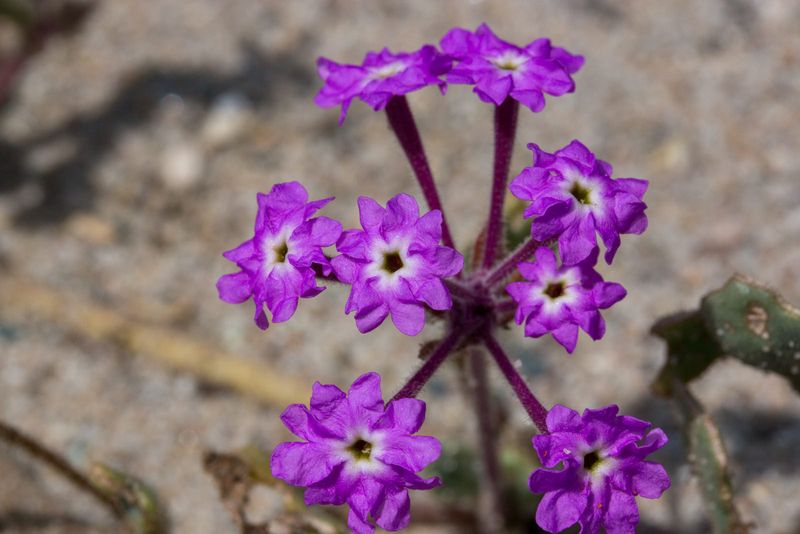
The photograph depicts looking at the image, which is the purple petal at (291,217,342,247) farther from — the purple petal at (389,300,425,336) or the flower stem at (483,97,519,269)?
the flower stem at (483,97,519,269)

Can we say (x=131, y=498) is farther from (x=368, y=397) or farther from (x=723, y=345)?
(x=723, y=345)

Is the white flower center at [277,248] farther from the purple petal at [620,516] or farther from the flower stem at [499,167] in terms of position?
the purple petal at [620,516]

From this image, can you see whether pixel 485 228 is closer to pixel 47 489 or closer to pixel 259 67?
pixel 47 489

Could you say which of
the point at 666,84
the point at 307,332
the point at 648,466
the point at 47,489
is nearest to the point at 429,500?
the point at 307,332

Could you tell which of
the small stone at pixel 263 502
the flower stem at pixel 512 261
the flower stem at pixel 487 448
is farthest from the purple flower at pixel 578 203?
the small stone at pixel 263 502

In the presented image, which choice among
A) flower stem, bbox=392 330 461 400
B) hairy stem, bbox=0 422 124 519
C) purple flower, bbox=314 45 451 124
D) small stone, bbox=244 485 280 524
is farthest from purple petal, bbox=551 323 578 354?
small stone, bbox=244 485 280 524

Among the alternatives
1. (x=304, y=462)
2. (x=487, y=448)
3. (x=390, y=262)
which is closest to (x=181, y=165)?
(x=487, y=448)
